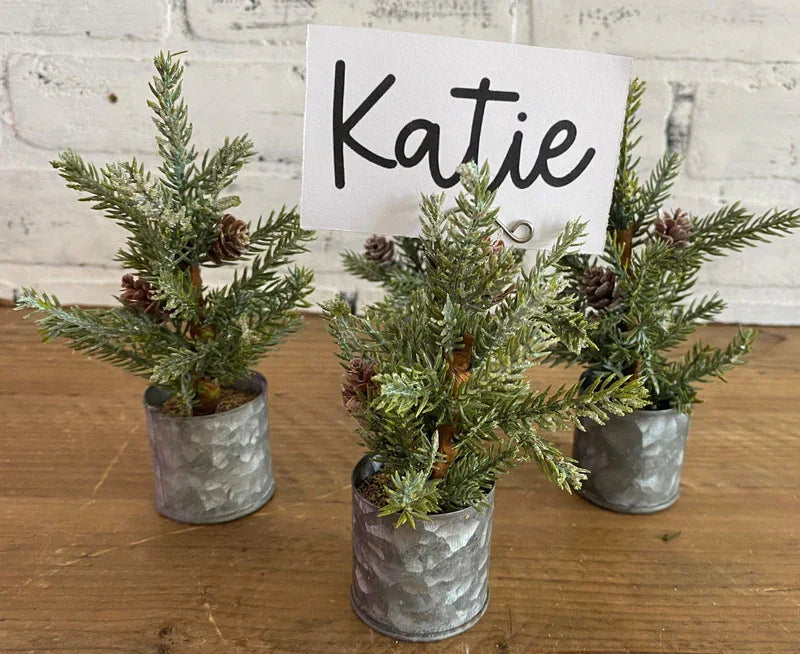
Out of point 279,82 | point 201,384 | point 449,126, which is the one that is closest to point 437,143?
point 449,126

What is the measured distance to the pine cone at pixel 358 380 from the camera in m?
0.43

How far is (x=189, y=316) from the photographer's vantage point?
0.51m

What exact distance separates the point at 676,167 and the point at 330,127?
28cm

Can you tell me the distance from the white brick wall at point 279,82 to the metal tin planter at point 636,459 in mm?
550

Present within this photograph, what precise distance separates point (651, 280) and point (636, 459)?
145mm

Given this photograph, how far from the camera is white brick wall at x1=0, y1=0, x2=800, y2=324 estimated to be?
948mm

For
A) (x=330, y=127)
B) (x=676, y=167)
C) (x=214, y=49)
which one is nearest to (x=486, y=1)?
(x=214, y=49)

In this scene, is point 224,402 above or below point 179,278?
below

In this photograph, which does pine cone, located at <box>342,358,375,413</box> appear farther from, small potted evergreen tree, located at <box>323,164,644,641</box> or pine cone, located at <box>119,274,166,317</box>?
pine cone, located at <box>119,274,166,317</box>

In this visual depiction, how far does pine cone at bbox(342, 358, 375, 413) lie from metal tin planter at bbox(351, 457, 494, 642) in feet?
0.19

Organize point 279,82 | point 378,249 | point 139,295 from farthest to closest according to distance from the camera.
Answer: point 279,82, point 378,249, point 139,295

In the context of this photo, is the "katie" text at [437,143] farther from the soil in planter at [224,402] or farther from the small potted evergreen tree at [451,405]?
the soil in planter at [224,402]

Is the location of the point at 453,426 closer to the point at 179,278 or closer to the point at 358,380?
the point at 358,380

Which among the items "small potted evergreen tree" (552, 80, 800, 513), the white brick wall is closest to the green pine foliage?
"small potted evergreen tree" (552, 80, 800, 513)
